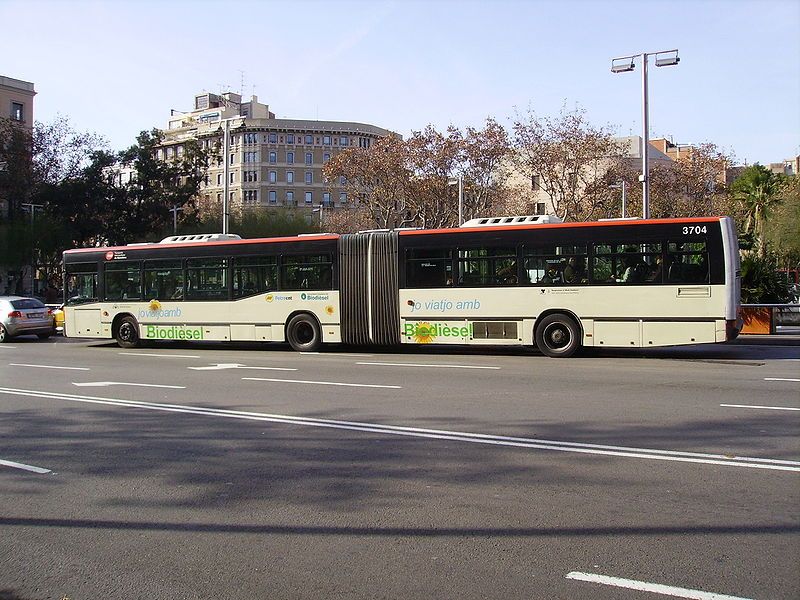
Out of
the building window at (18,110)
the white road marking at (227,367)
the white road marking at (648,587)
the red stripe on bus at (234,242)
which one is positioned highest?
the building window at (18,110)

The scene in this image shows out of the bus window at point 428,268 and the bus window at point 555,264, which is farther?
the bus window at point 428,268

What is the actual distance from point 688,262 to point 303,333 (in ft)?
30.4

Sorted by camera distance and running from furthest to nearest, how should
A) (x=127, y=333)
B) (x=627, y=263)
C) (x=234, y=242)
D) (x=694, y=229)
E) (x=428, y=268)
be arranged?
(x=127, y=333), (x=234, y=242), (x=428, y=268), (x=627, y=263), (x=694, y=229)

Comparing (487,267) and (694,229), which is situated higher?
(694,229)

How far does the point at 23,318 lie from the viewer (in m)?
25.4

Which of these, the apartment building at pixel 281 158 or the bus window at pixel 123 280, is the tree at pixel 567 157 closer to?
the bus window at pixel 123 280

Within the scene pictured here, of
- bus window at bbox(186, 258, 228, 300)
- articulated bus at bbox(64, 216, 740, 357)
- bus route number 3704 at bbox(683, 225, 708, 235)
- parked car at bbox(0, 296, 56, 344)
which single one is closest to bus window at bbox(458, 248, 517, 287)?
articulated bus at bbox(64, 216, 740, 357)

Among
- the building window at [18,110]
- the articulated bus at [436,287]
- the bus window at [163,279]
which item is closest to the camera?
the articulated bus at [436,287]

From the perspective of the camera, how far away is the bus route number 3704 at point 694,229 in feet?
51.4

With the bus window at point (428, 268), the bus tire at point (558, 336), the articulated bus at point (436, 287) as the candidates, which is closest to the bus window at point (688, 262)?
the articulated bus at point (436, 287)

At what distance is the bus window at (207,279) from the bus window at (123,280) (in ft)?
5.88

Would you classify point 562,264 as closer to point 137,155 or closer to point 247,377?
point 247,377

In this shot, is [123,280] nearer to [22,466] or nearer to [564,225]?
[564,225]

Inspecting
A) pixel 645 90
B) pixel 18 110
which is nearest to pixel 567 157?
pixel 645 90
